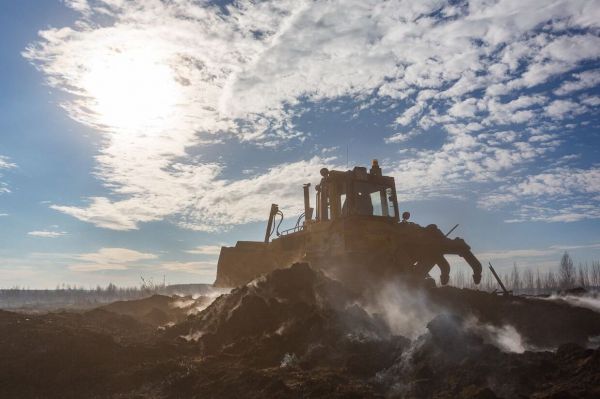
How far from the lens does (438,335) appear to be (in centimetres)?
816

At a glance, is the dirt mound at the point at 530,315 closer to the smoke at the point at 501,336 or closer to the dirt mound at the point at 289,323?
the smoke at the point at 501,336

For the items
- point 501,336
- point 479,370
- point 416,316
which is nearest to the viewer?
point 479,370

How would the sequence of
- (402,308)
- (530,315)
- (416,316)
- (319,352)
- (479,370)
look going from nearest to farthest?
(479,370)
(319,352)
(530,315)
(416,316)
(402,308)

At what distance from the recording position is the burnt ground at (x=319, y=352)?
692 centimetres

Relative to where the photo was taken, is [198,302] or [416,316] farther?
[198,302]

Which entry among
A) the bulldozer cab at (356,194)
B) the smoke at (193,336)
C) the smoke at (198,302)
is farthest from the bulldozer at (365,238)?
the smoke at (198,302)

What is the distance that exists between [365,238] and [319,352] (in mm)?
4497

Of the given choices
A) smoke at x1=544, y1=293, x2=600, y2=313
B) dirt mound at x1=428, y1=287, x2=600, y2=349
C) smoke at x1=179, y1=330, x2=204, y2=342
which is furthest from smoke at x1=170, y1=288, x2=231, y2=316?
smoke at x1=544, y1=293, x2=600, y2=313

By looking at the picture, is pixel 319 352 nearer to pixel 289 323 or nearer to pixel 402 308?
pixel 289 323

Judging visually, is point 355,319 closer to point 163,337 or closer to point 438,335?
point 438,335

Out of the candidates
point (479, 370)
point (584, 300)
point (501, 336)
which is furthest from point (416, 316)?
point (584, 300)

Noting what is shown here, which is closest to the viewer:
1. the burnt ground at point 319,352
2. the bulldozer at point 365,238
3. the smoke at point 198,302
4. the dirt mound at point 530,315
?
the burnt ground at point 319,352

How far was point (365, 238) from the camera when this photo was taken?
13.2 metres

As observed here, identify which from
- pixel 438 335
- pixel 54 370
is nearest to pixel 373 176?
pixel 438 335
